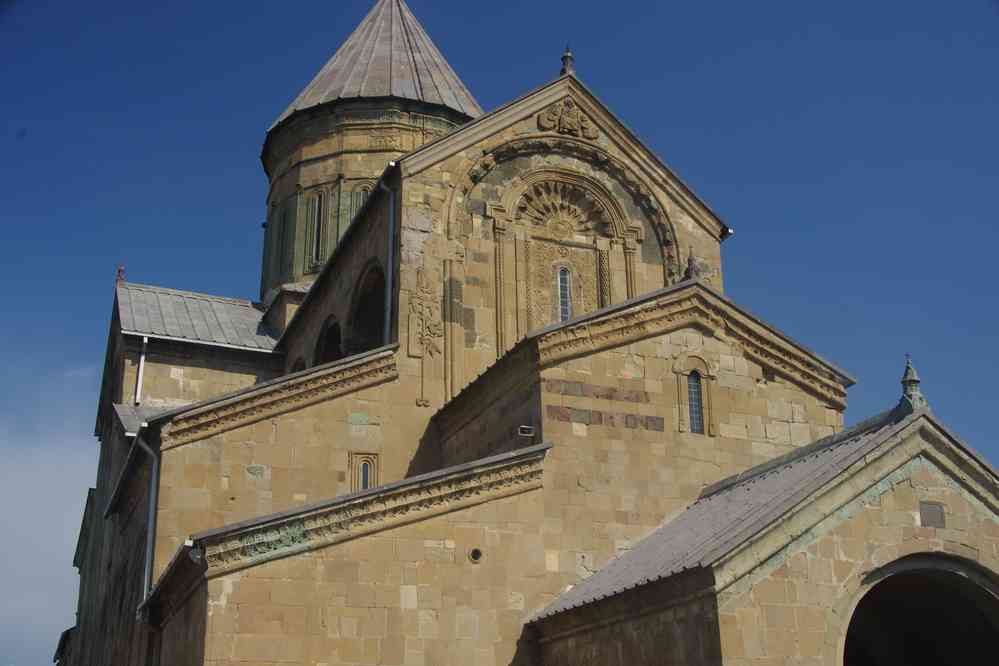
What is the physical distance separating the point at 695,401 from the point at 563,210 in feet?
18.6

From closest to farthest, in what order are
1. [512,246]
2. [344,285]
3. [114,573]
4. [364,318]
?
[512,246] < [114,573] < [364,318] < [344,285]

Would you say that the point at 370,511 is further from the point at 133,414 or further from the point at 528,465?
the point at 133,414

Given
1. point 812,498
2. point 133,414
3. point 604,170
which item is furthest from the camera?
point 133,414

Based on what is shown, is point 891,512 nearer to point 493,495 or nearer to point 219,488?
point 493,495

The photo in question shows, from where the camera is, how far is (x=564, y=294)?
20781 mm

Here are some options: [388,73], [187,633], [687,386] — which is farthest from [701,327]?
[388,73]

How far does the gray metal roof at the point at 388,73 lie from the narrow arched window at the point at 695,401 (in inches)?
605

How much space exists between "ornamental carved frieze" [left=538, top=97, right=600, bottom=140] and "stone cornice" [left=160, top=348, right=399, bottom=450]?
17.8 feet

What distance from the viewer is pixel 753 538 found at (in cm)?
1136

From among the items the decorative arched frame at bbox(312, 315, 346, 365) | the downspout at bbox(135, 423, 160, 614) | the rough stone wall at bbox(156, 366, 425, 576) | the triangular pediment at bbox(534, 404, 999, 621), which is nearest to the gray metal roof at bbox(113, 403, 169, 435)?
the decorative arched frame at bbox(312, 315, 346, 365)

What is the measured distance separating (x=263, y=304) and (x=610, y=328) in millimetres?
16101

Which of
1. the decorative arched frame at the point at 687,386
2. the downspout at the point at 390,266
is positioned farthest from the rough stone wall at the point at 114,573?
the decorative arched frame at the point at 687,386

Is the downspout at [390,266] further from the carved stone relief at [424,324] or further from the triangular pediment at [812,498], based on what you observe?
the triangular pediment at [812,498]

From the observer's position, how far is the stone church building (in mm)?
12102
